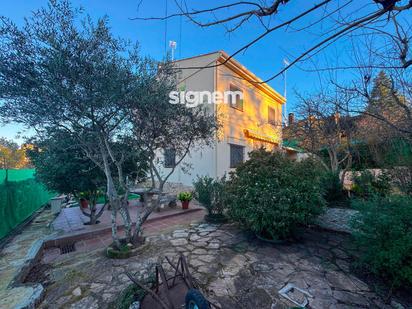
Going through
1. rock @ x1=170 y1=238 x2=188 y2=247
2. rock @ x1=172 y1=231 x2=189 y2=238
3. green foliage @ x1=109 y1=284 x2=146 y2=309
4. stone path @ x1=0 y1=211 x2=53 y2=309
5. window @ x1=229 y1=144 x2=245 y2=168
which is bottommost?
stone path @ x1=0 y1=211 x2=53 y2=309

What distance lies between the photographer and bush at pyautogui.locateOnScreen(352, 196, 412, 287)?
3.18 metres

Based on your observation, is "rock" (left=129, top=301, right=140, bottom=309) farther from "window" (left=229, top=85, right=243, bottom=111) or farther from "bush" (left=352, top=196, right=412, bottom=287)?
"window" (left=229, top=85, right=243, bottom=111)

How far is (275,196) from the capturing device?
4914 millimetres

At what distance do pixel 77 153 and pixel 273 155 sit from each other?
5.94m

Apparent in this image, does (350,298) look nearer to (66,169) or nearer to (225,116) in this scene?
(66,169)

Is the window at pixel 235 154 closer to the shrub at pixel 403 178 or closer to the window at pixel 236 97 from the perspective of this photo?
the window at pixel 236 97

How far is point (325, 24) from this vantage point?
92.9 inches

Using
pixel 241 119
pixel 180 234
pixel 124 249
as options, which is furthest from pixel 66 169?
pixel 241 119

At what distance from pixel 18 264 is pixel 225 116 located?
30.6 ft

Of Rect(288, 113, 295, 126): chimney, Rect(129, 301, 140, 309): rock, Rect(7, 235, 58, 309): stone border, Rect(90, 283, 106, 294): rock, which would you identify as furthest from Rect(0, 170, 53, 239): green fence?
Rect(288, 113, 295, 126): chimney

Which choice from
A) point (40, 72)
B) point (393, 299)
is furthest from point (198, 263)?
point (40, 72)

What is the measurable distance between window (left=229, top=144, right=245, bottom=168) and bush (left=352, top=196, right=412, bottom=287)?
8359mm

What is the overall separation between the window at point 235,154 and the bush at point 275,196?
6403mm

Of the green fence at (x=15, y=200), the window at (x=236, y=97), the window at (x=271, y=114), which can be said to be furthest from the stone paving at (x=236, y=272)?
the window at (x=271, y=114)
